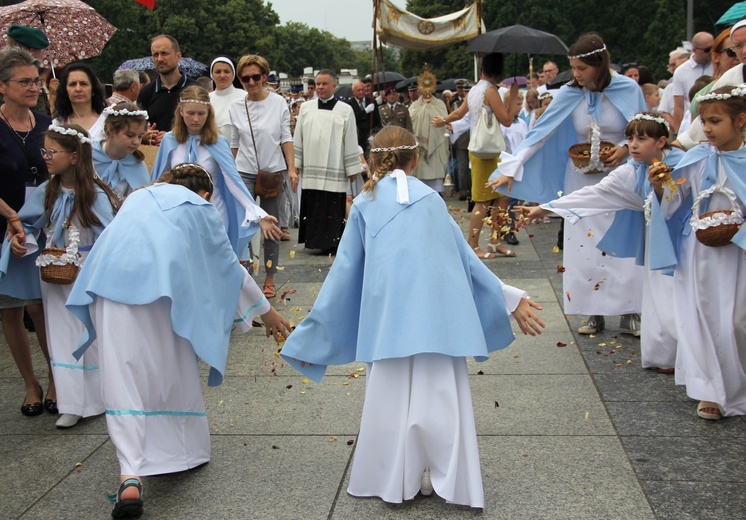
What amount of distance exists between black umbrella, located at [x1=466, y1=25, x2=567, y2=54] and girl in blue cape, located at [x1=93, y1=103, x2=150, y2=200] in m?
8.21

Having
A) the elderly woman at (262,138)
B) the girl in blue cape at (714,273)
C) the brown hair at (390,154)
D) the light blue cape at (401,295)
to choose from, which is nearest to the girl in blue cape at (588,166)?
the girl in blue cape at (714,273)

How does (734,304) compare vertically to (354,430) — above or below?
above

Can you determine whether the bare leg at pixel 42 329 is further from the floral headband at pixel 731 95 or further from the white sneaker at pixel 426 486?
the floral headband at pixel 731 95

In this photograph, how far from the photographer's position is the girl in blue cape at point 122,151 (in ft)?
18.7

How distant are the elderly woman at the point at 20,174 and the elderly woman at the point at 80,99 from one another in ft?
1.55

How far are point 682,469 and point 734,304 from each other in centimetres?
120

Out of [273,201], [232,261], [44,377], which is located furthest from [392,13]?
[232,261]

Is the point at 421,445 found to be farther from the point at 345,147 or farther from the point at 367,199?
the point at 345,147

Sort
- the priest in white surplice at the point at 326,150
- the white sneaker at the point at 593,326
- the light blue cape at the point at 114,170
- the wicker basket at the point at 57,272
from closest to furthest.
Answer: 1. the wicker basket at the point at 57,272
2. the light blue cape at the point at 114,170
3. the white sneaker at the point at 593,326
4. the priest in white surplice at the point at 326,150

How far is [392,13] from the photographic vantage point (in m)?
14.1

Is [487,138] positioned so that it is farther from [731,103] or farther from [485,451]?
[485,451]

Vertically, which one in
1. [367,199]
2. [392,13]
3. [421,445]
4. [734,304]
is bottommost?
[421,445]

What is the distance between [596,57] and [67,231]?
12.8 feet

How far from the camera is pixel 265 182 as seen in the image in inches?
341
